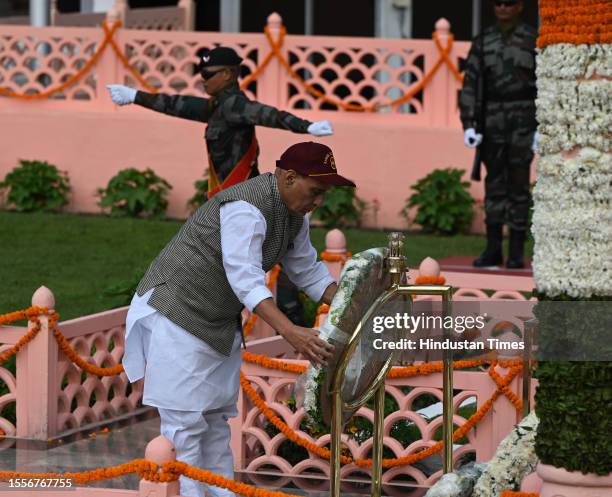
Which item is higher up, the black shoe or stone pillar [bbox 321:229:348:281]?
stone pillar [bbox 321:229:348:281]

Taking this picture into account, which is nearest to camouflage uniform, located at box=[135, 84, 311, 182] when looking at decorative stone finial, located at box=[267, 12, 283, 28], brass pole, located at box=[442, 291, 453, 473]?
brass pole, located at box=[442, 291, 453, 473]

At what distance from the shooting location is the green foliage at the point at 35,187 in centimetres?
1550

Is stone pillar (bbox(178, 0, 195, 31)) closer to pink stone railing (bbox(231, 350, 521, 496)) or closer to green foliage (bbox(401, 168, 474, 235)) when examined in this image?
green foliage (bbox(401, 168, 474, 235))

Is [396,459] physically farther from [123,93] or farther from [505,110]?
[505,110]

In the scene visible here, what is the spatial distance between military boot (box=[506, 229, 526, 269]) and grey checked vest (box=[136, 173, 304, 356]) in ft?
21.1

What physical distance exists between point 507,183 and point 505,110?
61cm

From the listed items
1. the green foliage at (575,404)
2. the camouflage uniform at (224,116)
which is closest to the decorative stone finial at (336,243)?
the camouflage uniform at (224,116)

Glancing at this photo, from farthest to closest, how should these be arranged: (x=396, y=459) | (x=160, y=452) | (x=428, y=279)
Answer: (x=428, y=279) → (x=396, y=459) → (x=160, y=452)

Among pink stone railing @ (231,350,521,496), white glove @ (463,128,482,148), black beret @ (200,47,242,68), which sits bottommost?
pink stone railing @ (231,350,521,496)


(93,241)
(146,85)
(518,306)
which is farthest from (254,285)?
(146,85)

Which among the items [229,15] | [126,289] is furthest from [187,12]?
[126,289]

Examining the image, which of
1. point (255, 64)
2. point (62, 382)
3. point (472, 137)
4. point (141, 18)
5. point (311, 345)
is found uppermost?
point (141, 18)

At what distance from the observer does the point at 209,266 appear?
6340 mm

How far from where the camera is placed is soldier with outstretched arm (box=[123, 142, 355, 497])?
6133 mm
